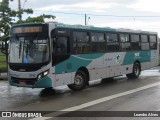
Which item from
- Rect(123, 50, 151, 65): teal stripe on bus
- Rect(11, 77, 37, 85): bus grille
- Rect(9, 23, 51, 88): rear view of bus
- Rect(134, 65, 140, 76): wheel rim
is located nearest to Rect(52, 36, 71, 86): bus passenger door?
Rect(9, 23, 51, 88): rear view of bus

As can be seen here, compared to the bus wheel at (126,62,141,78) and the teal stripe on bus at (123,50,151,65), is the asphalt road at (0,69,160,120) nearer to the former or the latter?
the teal stripe on bus at (123,50,151,65)

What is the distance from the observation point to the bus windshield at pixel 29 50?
44.7ft

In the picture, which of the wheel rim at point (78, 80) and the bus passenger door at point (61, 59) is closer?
the bus passenger door at point (61, 59)

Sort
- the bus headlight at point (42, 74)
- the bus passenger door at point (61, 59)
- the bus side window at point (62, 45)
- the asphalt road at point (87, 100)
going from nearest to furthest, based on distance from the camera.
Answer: the asphalt road at point (87, 100), the bus headlight at point (42, 74), the bus passenger door at point (61, 59), the bus side window at point (62, 45)

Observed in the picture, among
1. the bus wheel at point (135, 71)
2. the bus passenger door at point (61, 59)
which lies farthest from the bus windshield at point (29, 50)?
the bus wheel at point (135, 71)

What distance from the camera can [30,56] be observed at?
1375 centimetres

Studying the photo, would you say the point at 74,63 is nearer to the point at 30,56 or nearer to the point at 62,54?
the point at 62,54

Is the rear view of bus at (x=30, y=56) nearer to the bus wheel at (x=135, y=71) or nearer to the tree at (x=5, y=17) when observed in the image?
the bus wheel at (x=135, y=71)

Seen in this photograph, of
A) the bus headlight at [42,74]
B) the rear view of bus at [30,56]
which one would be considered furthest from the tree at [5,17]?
the bus headlight at [42,74]

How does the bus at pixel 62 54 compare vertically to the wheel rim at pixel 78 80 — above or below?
above

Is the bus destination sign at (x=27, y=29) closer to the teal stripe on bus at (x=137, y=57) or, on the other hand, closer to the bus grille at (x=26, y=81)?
the bus grille at (x=26, y=81)

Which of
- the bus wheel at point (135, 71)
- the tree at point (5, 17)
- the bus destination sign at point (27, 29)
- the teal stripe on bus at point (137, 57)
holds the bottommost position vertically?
the bus wheel at point (135, 71)

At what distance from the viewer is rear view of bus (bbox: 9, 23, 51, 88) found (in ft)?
44.2

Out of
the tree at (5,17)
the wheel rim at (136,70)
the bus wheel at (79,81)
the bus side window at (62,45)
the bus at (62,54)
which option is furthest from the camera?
the tree at (5,17)
